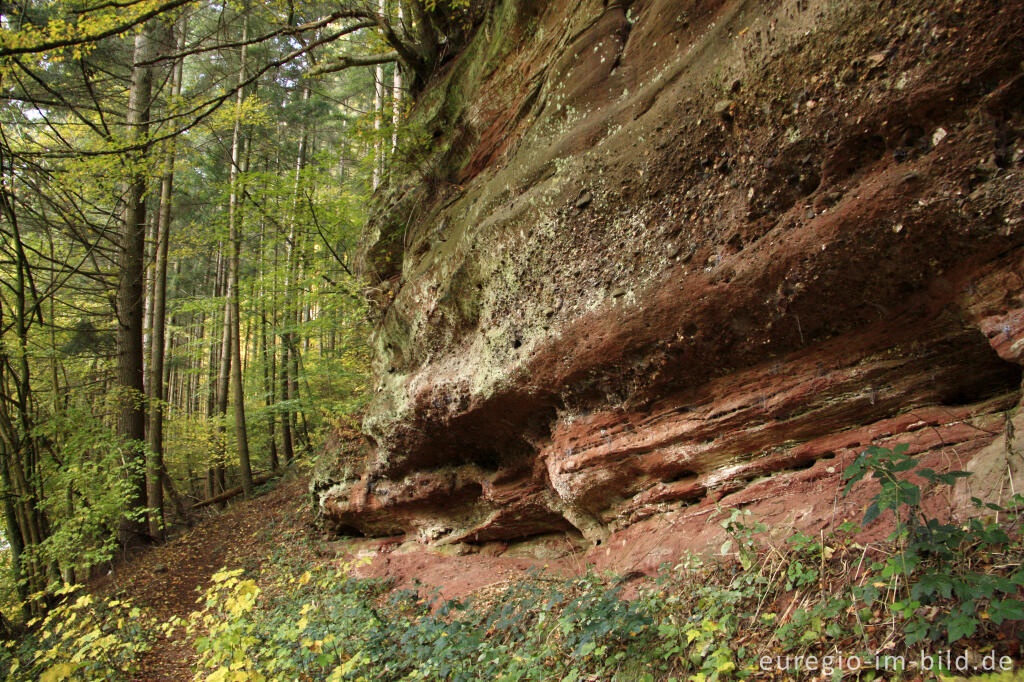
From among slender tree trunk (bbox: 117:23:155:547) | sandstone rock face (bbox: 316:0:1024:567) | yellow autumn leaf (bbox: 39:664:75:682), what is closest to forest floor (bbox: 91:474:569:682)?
sandstone rock face (bbox: 316:0:1024:567)

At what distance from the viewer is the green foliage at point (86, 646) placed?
569cm

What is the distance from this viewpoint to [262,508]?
41.8ft

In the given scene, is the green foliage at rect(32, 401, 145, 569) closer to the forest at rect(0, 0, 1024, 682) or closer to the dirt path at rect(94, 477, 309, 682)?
the forest at rect(0, 0, 1024, 682)

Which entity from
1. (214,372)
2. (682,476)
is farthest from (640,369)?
(214,372)

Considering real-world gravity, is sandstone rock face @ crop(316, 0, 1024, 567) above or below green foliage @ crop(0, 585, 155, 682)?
above

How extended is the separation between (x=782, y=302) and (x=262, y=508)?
13.1 metres

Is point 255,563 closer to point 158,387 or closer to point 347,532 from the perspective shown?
point 347,532

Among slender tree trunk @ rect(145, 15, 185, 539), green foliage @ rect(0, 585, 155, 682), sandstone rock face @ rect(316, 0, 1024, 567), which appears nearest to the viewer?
sandstone rock face @ rect(316, 0, 1024, 567)

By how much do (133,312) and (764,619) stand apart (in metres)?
13.5

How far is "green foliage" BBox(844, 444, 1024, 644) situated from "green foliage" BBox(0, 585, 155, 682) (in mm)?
6631

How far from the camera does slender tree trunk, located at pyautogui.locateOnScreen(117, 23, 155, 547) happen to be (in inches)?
430

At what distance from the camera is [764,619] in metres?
3.08

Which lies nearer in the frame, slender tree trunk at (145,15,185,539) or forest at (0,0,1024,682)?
forest at (0,0,1024,682)

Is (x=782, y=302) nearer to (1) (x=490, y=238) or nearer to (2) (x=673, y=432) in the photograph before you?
(2) (x=673, y=432)
